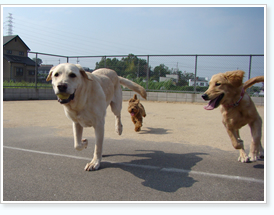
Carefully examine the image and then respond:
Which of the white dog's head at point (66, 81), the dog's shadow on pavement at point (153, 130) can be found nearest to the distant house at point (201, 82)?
the dog's shadow on pavement at point (153, 130)

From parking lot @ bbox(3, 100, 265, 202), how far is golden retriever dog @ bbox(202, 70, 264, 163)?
1.85 ft

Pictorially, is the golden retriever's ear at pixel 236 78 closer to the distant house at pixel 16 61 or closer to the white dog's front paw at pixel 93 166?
the white dog's front paw at pixel 93 166

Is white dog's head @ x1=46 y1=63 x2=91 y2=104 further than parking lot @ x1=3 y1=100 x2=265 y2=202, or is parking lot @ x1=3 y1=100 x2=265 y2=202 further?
white dog's head @ x1=46 y1=63 x2=91 y2=104

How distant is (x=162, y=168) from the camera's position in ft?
14.6

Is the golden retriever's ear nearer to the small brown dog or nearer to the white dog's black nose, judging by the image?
the white dog's black nose

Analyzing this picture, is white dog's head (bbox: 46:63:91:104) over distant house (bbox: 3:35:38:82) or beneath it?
beneath

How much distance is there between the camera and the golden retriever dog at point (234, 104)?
4.10 metres

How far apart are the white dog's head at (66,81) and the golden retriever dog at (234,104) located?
2058 millimetres

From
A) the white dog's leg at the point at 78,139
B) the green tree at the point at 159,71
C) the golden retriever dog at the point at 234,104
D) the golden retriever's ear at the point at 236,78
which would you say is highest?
the green tree at the point at 159,71

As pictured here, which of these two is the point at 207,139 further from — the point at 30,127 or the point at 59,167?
the point at 30,127

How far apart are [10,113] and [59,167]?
8.35m

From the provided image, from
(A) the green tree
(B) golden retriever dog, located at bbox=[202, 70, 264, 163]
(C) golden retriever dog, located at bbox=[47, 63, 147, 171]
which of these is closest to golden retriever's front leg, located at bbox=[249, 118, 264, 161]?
(B) golden retriever dog, located at bbox=[202, 70, 264, 163]

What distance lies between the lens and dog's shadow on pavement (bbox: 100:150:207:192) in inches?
146

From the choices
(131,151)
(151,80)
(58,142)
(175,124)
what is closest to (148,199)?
(131,151)
